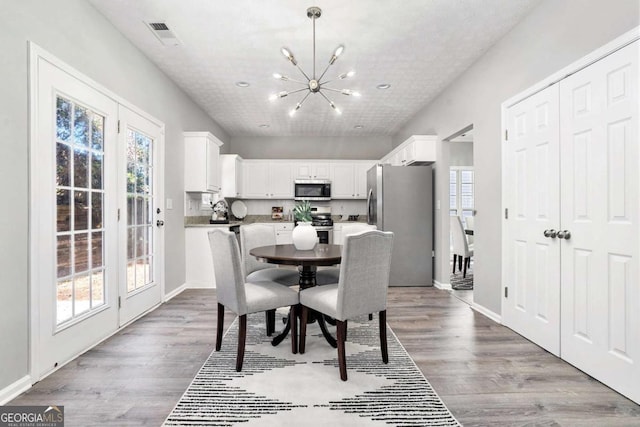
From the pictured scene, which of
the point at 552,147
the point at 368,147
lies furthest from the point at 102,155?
the point at 368,147

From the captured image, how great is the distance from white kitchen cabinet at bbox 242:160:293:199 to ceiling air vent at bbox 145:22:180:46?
3.25m

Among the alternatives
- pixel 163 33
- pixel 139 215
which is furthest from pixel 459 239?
pixel 163 33

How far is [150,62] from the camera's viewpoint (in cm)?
328

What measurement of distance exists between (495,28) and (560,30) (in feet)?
1.97

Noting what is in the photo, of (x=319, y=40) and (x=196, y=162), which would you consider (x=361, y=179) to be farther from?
(x=319, y=40)

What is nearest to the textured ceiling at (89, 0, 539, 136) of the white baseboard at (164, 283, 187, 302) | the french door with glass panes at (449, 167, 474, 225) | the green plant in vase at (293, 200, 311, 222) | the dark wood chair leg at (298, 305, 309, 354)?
the green plant in vase at (293, 200, 311, 222)

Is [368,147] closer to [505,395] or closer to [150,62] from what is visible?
[150,62]

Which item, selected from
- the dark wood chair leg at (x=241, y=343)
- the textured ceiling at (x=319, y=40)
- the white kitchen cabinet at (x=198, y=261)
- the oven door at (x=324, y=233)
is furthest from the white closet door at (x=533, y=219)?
the white kitchen cabinet at (x=198, y=261)

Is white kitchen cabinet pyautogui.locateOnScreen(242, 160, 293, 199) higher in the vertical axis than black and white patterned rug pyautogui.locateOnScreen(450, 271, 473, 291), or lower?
higher

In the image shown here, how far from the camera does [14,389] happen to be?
1737 mm

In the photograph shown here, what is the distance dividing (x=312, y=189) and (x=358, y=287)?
4170 mm

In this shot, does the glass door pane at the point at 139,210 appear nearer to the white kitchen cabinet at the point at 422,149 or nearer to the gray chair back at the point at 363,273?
the gray chair back at the point at 363,273

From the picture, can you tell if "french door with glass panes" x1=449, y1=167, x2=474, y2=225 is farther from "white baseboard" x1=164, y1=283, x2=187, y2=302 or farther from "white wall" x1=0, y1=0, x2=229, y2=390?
"white wall" x1=0, y1=0, x2=229, y2=390

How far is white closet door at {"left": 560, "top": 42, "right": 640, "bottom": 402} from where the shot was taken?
1.74 meters
